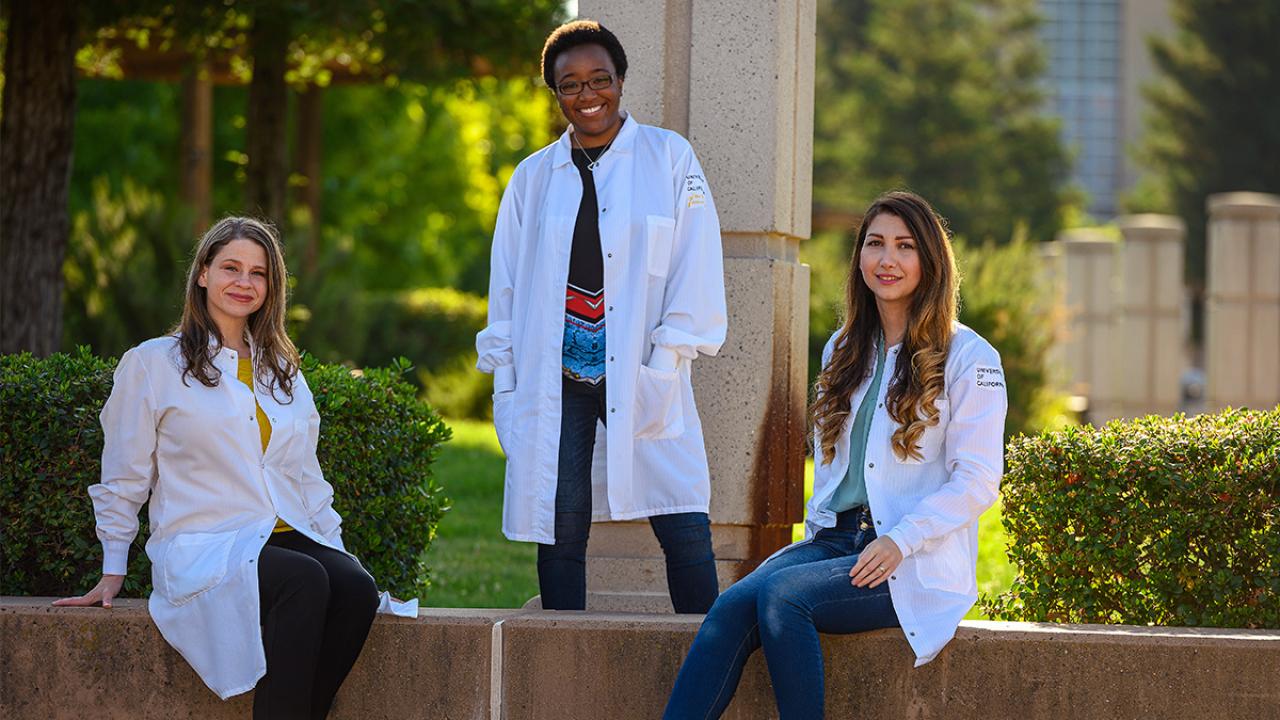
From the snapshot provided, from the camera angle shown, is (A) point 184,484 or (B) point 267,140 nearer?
(A) point 184,484

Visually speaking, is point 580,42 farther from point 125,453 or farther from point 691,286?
point 125,453

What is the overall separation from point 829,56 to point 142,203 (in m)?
37.6

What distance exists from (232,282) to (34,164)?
6522 mm

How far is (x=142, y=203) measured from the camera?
1545 cm

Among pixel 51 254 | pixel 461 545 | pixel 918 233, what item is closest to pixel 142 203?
pixel 51 254

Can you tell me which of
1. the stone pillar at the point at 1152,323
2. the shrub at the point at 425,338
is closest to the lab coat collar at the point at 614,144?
the shrub at the point at 425,338

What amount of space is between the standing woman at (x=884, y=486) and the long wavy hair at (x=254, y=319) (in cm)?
146

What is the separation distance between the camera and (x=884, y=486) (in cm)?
437

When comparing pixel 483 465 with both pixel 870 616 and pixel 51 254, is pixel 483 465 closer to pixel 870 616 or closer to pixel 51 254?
pixel 51 254

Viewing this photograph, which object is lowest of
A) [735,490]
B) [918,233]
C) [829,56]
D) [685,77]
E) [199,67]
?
[735,490]

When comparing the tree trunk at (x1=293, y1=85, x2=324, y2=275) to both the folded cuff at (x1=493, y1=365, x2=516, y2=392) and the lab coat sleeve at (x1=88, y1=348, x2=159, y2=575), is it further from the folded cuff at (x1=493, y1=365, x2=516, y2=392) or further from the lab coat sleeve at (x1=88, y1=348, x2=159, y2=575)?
the lab coat sleeve at (x1=88, y1=348, x2=159, y2=575)

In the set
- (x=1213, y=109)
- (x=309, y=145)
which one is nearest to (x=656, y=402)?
(x=309, y=145)

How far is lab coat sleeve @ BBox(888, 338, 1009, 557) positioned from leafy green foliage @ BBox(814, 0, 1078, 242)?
132 feet

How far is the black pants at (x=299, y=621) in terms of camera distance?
14.1ft
